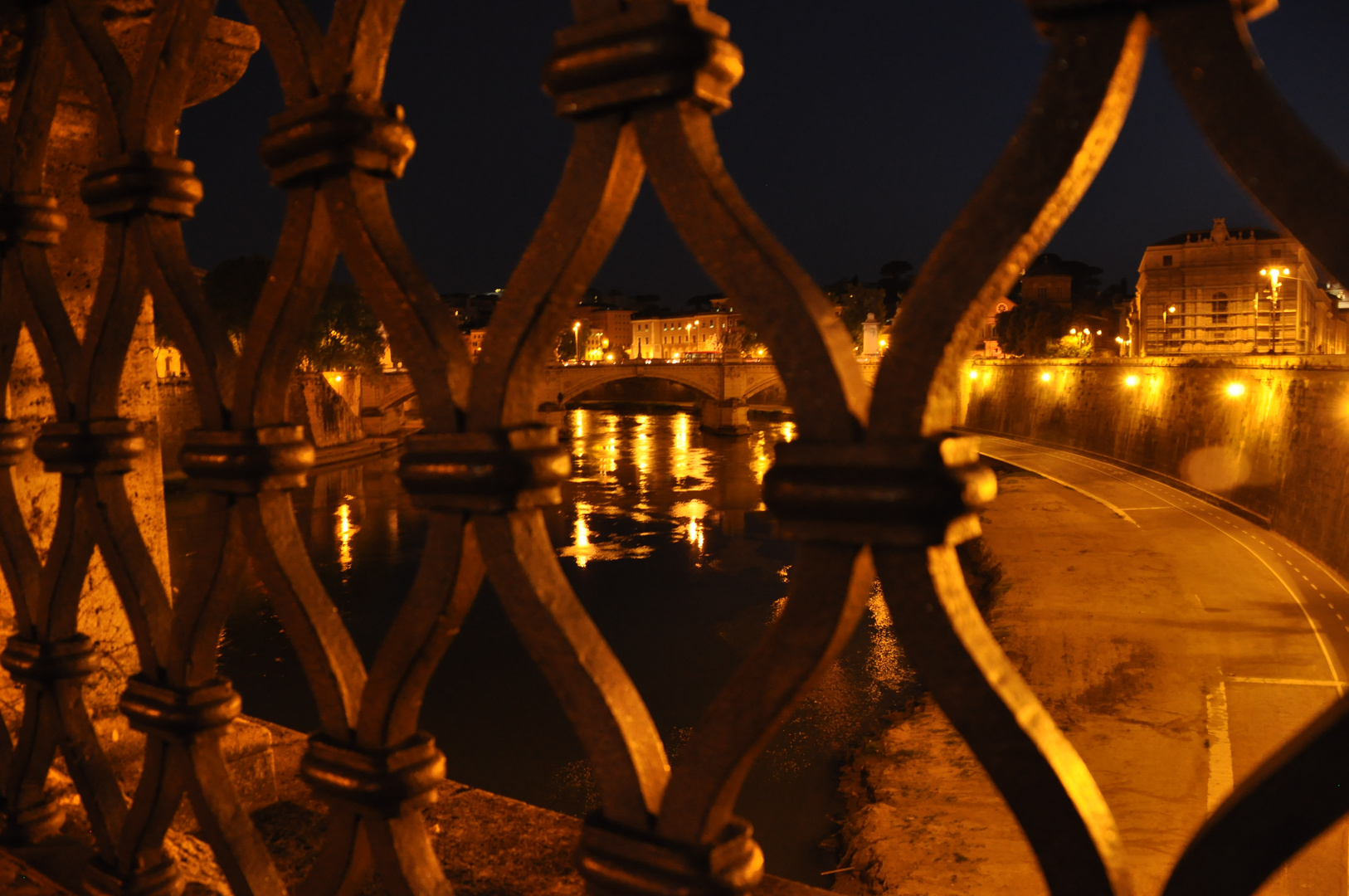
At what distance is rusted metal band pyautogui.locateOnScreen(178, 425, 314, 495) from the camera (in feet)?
3.86

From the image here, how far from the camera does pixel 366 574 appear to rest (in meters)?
21.0

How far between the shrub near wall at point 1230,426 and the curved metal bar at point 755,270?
11599 millimetres

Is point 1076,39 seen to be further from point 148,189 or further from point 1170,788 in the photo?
point 1170,788

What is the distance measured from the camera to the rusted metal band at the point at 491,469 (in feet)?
2.91

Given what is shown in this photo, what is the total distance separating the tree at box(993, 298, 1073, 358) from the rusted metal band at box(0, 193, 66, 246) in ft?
Answer: 168

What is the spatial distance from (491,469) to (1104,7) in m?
0.61

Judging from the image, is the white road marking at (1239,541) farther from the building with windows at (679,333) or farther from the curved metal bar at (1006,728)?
the building with windows at (679,333)

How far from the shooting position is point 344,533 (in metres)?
25.3

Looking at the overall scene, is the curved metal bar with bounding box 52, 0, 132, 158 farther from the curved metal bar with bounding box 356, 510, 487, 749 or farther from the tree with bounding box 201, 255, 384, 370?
the tree with bounding box 201, 255, 384, 370

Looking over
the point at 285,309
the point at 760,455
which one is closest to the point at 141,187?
the point at 285,309

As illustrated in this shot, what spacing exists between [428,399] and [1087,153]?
2.03ft

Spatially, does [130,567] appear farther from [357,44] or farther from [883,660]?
[883,660]

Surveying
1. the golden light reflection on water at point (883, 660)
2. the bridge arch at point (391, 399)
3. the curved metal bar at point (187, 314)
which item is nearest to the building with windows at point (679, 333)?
the bridge arch at point (391, 399)

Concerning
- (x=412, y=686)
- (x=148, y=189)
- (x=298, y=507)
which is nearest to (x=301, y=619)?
(x=412, y=686)
